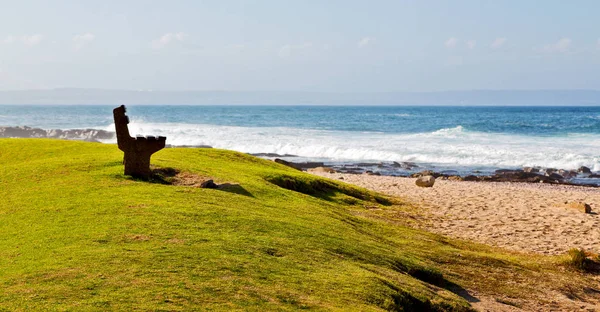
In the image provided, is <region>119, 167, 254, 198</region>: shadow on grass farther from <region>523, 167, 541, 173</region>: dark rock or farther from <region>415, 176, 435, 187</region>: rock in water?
<region>523, 167, 541, 173</region>: dark rock

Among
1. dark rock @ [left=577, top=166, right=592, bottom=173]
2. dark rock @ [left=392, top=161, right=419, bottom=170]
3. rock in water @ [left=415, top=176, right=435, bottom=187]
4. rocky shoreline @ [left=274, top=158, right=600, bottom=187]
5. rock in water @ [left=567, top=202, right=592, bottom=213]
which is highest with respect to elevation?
rock in water @ [left=567, top=202, right=592, bottom=213]

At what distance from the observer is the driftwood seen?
14.2 meters

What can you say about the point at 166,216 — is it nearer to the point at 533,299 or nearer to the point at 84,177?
the point at 84,177

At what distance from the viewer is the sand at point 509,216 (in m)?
17.5

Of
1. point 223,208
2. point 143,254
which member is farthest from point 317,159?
point 143,254

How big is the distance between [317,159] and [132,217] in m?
39.6

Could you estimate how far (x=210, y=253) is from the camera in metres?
9.15

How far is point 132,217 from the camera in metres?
10.8

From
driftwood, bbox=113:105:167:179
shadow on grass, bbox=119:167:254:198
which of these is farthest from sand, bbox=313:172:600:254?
driftwood, bbox=113:105:167:179

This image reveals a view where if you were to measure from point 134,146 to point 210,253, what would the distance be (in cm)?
601

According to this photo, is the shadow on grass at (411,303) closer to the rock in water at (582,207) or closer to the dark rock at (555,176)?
the rock in water at (582,207)

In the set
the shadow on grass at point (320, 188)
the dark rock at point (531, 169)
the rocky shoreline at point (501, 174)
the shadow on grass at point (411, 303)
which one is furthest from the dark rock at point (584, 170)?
the shadow on grass at point (411, 303)

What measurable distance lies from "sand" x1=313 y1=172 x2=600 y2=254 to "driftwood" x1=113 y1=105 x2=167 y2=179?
26.1ft

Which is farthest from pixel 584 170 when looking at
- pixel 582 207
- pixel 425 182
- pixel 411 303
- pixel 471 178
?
pixel 411 303
